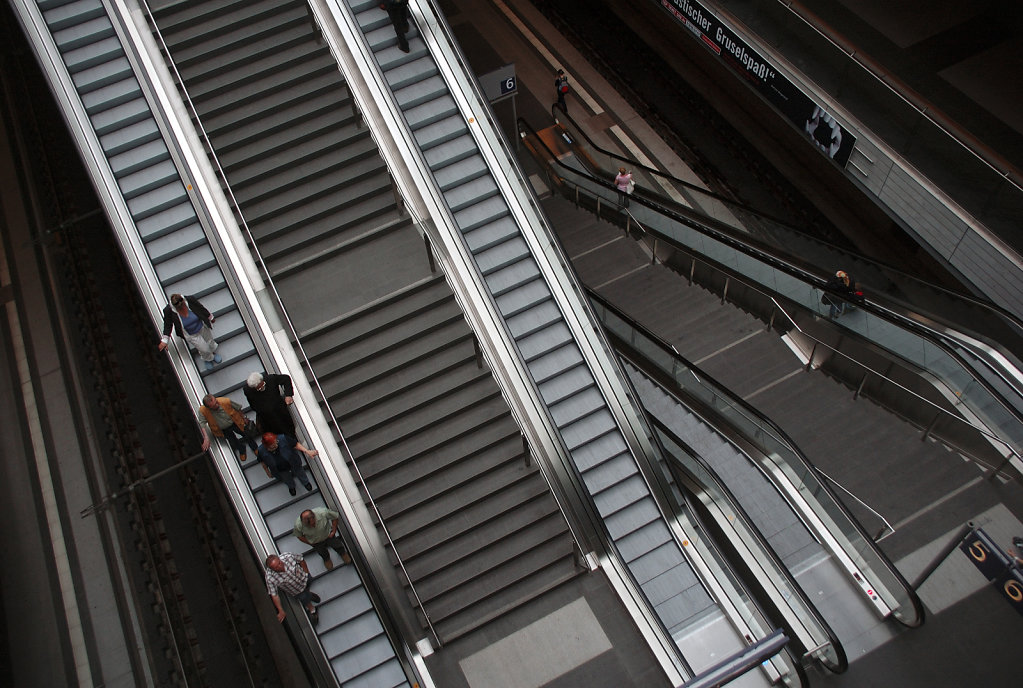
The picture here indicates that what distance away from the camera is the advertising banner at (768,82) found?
15680mm

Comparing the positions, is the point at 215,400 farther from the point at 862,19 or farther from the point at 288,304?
the point at 862,19

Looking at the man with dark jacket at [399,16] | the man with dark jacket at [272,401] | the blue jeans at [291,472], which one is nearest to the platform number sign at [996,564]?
the blue jeans at [291,472]

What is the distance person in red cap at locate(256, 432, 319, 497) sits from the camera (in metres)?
9.99

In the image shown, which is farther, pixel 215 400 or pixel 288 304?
pixel 288 304

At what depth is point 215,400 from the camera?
984 centimetres

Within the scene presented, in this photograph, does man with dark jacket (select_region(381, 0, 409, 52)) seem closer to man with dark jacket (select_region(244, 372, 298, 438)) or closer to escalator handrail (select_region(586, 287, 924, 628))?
escalator handrail (select_region(586, 287, 924, 628))

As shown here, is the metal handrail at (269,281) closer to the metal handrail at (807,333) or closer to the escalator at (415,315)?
the escalator at (415,315)

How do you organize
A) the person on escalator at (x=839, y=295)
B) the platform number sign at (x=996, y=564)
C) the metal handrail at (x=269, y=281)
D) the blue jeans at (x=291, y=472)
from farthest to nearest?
the person on escalator at (x=839, y=295), the metal handrail at (x=269, y=281), the blue jeans at (x=291, y=472), the platform number sign at (x=996, y=564)

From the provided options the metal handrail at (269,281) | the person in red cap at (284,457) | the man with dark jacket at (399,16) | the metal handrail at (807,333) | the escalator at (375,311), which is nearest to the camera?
the person in red cap at (284,457)

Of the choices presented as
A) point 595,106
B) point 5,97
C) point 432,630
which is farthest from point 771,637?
point 5,97

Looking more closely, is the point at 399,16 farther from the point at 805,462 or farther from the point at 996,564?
the point at 996,564

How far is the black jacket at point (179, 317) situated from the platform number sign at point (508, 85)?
8.55m

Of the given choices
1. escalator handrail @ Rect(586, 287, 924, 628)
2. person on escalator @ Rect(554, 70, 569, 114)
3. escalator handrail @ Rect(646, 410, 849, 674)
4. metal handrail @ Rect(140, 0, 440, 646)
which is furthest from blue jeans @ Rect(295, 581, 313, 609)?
person on escalator @ Rect(554, 70, 569, 114)

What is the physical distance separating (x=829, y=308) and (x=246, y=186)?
8.78 m
